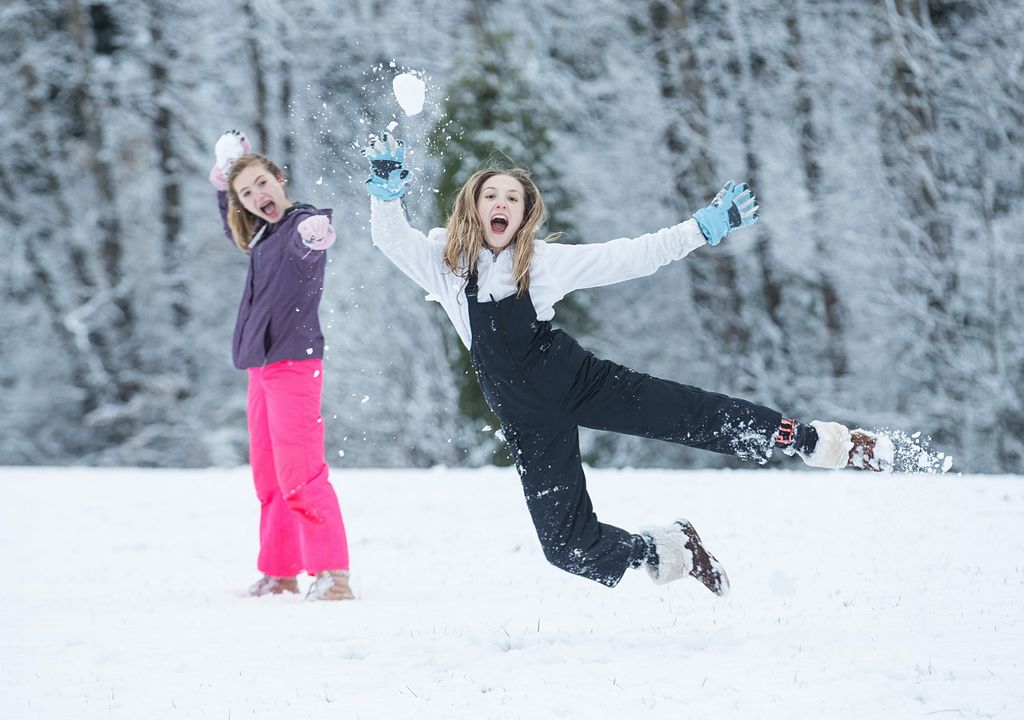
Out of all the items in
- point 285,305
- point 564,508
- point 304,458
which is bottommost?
point 564,508

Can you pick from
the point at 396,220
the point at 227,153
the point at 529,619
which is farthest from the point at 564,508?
the point at 227,153

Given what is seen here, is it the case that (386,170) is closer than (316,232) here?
Yes

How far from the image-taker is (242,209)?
5.02 m

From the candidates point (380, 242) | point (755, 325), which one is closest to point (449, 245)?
point (380, 242)

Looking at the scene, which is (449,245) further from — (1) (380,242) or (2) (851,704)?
(2) (851,704)

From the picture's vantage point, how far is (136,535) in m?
6.74

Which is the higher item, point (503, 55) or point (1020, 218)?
point (503, 55)

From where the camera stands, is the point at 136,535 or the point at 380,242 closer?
the point at 380,242

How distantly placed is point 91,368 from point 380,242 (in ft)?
49.1

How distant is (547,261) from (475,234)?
29cm

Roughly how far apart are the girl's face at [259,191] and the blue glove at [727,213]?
6.44ft

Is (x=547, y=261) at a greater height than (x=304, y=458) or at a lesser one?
greater

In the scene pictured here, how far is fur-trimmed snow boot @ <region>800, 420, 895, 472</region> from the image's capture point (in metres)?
3.92

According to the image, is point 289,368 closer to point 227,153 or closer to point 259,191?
point 259,191
